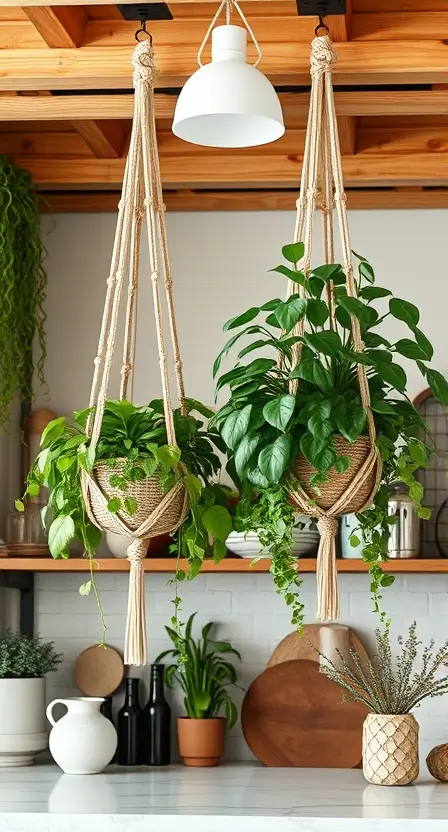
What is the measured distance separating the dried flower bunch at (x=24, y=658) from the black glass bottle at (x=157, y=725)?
300 mm

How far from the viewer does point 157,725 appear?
11.5 ft

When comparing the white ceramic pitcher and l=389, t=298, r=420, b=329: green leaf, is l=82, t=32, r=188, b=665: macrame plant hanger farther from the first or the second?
the white ceramic pitcher

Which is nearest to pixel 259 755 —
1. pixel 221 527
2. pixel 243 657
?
pixel 243 657

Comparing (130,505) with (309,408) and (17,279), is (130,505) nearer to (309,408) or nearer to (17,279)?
(309,408)

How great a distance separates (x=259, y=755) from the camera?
3494 millimetres

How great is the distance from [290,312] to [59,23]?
946mm

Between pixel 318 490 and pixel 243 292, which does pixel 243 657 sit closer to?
pixel 243 292

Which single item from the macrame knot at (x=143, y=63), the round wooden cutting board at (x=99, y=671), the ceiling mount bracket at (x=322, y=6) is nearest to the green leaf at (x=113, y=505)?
the macrame knot at (x=143, y=63)

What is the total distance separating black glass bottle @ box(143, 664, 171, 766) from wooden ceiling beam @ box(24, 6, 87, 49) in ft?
5.96

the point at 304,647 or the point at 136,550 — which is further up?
the point at 136,550

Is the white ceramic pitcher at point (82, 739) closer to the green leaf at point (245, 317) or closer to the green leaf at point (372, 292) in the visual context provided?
the green leaf at point (245, 317)

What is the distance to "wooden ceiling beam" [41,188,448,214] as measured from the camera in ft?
12.0

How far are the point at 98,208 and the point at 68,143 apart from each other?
0.98ft

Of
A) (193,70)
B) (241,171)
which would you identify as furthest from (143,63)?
(241,171)
